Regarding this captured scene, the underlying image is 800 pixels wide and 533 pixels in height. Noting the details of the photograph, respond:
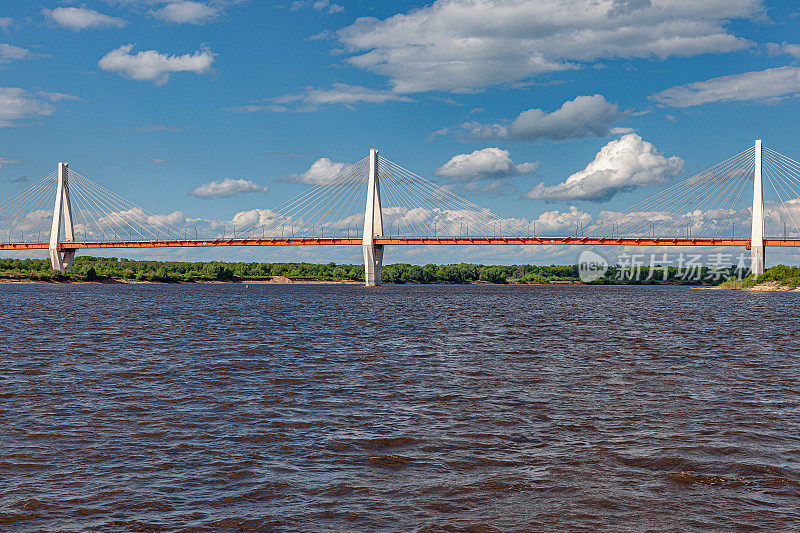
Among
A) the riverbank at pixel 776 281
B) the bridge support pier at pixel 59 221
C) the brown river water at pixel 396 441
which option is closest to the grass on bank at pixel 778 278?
the riverbank at pixel 776 281

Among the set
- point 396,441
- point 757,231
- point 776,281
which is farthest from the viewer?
point 776,281

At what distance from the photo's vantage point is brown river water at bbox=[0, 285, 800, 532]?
25.2 feet

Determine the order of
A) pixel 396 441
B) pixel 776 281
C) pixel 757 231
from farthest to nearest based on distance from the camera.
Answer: pixel 776 281 < pixel 757 231 < pixel 396 441

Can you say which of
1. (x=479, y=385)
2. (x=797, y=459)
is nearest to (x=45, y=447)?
(x=479, y=385)

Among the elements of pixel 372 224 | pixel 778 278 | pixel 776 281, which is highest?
pixel 372 224

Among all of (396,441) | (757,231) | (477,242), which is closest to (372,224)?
(477,242)

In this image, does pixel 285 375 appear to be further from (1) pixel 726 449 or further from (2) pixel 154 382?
(1) pixel 726 449

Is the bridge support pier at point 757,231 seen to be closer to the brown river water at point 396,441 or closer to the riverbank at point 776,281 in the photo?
the riverbank at point 776,281

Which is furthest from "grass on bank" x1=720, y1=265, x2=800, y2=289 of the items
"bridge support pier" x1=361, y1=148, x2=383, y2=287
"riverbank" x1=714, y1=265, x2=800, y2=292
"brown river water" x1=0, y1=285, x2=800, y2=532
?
"brown river water" x1=0, y1=285, x2=800, y2=532

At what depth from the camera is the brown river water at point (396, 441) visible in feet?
25.2

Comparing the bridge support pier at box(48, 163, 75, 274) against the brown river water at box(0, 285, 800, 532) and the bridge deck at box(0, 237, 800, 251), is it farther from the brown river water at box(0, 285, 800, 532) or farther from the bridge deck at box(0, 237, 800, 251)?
the brown river water at box(0, 285, 800, 532)

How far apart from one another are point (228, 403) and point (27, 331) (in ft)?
74.9

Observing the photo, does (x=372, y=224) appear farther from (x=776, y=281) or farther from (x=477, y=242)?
(x=776, y=281)

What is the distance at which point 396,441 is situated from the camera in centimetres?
1080
